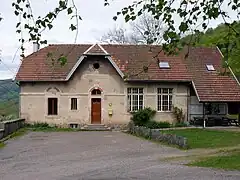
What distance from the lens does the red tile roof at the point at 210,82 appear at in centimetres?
3875

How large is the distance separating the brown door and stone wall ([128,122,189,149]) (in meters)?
4.29

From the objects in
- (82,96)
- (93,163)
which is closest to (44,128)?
(82,96)

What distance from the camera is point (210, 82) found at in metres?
40.1

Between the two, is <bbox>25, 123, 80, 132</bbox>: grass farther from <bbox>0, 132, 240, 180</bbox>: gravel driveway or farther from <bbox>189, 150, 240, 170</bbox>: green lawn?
<bbox>189, 150, 240, 170</bbox>: green lawn

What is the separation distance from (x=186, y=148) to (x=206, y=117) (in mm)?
18167

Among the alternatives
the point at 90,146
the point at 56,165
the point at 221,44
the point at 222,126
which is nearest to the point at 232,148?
the point at 90,146

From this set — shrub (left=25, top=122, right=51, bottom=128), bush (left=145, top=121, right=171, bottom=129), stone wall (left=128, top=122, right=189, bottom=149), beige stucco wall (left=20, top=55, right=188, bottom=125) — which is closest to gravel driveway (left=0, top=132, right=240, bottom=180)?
stone wall (left=128, top=122, right=189, bottom=149)

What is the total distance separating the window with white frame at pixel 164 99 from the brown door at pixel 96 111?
4.67 meters

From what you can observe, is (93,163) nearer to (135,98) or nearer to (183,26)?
(183,26)

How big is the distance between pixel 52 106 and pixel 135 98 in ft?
21.5

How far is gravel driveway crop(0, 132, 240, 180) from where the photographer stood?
545 inches

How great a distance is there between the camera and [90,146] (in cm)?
2445

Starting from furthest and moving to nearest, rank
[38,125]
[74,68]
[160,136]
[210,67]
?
1. [210,67]
2. [38,125]
3. [74,68]
4. [160,136]

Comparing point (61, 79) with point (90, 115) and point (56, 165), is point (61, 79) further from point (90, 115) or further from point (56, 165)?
point (56, 165)
